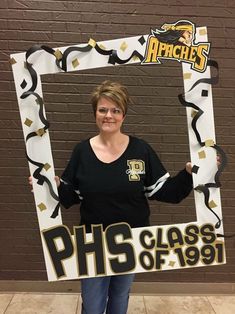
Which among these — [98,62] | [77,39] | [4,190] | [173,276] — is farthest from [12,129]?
[173,276]

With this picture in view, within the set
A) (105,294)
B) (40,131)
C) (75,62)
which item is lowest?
(105,294)

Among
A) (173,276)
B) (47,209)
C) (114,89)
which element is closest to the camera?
(114,89)

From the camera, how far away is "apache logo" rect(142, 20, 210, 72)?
1.29 m

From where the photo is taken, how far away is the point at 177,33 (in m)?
1.29

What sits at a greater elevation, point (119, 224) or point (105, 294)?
point (119, 224)

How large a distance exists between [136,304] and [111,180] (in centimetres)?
117

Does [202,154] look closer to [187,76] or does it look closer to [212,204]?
[212,204]

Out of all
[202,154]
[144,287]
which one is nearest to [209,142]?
[202,154]

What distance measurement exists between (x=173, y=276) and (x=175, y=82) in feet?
4.26

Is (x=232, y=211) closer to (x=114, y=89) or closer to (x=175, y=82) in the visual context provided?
(x=175, y=82)

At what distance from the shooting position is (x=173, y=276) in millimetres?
2088

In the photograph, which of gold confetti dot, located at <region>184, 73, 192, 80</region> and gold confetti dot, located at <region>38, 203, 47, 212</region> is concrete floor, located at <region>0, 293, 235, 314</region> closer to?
gold confetti dot, located at <region>38, 203, 47, 212</region>

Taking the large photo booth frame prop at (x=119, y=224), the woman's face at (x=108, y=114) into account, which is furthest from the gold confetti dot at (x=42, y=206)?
the woman's face at (x=108, y=114)

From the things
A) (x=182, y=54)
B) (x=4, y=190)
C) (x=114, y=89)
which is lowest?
(x=4, y=190)
